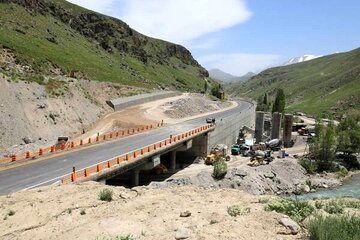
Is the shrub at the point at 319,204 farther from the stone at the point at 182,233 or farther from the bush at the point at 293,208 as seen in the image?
the stone at the point at 182,233

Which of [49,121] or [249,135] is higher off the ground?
[49,121]

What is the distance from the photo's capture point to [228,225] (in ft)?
58.8

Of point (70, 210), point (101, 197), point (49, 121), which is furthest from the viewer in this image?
point (49, 121)

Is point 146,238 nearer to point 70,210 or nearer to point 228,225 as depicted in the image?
point 228,225

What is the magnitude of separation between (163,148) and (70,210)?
33.0m

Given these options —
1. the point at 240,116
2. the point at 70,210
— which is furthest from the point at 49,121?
the point at 240,116

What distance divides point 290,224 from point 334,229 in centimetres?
255

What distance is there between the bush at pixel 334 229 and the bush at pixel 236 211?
3898 millimetres

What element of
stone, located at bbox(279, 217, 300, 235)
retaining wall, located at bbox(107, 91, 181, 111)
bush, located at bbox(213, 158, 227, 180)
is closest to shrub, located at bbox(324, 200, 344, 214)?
stone, located at bbox(279, 217, 300, 235)

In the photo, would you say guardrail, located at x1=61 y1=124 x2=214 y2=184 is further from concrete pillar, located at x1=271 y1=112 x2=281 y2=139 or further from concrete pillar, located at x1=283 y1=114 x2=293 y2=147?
concrete pillar, located at x1=271 y1=112 x2=281 y2=139

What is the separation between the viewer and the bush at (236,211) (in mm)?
19547

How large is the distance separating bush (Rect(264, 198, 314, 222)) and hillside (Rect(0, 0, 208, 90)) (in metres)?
52.4

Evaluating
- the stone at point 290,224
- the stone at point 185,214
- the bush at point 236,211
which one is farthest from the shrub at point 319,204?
the stone at point 185,214

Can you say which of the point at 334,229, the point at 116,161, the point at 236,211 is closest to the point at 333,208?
the point at 236,211
